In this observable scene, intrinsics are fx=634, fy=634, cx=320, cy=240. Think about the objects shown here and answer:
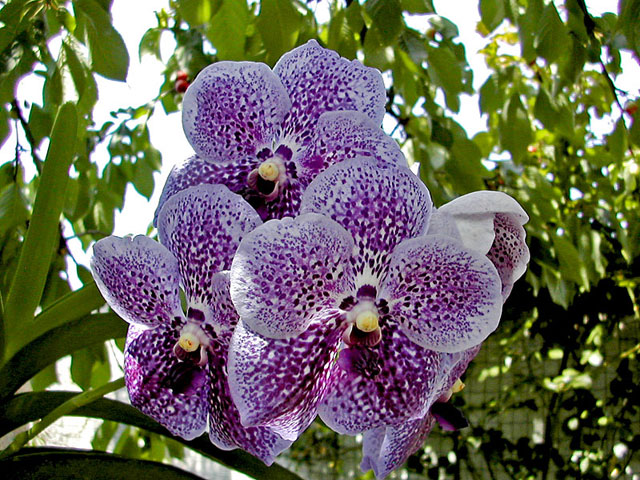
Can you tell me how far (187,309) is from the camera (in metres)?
0.35

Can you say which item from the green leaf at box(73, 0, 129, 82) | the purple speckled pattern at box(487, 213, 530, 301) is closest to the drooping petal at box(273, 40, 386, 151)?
the purple speckled pattern at box(487, 213, 530, 301)

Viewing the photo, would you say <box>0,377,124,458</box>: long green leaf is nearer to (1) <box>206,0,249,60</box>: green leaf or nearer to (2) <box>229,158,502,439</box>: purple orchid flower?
(2) <box>229,158,502,439</box>: purple orchid flower

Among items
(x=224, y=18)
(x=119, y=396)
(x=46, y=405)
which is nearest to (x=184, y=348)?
(x=46, y=405)

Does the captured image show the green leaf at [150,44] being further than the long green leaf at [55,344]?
Yes

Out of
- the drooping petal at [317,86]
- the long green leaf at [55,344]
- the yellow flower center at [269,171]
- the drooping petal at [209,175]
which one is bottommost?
the long green leaf at [55,344]

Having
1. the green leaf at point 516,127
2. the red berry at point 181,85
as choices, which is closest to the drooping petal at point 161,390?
the green leaf at point 516,127

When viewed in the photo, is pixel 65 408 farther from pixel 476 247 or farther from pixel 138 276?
pixel 476 247

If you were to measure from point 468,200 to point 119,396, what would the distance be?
3040mm

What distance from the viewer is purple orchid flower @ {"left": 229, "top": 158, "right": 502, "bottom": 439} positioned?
30cm

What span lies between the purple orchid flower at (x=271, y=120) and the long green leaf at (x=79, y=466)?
0.26 metres

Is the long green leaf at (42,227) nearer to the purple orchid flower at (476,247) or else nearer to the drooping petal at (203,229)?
the drooping petal at (203,229)

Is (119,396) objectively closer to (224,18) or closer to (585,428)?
(585,428)

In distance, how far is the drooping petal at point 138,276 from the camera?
347 millimetres

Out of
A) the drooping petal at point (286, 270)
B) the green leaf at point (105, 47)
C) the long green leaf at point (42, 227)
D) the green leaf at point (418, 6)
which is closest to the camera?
the drooping petal at point (286, 270)
